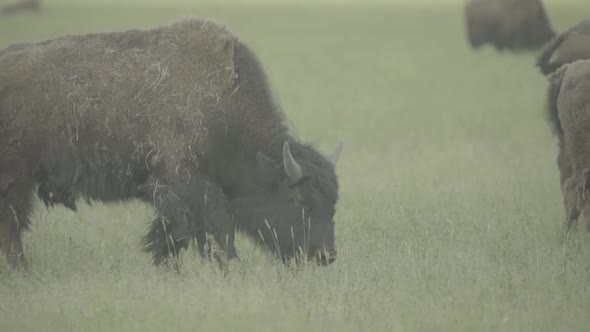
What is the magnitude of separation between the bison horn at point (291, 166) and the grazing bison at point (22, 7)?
40.6m

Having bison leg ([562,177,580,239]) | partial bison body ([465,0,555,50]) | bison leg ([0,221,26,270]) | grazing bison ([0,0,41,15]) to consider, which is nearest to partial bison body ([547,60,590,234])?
bison leg ([562,177,580,239])

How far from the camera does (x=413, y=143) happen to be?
637 inches

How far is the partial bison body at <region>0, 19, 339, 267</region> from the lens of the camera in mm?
7363

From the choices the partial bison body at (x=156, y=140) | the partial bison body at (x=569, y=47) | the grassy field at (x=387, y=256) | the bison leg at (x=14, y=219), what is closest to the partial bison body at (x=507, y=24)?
the grassy field at (x=387, y=256)

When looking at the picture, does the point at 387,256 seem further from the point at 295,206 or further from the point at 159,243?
the point at 159,243

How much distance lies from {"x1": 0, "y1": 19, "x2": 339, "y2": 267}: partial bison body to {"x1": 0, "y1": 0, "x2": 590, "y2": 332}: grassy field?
480mm

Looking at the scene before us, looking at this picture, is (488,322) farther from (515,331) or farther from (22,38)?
(22,38)

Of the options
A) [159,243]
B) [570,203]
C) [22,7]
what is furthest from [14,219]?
[22,7]

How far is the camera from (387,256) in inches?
298

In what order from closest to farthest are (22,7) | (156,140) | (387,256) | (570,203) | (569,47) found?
(156,140), (387,256), (570,203), (569,47), (22,7)

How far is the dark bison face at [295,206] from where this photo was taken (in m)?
6.93

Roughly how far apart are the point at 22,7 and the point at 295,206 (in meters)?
41.5

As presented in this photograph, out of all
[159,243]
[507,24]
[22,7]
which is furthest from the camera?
[22,7]

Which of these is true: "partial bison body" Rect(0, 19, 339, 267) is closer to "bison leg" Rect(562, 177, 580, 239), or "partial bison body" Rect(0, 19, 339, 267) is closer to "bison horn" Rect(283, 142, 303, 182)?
"bison horn" Rect(283, 142, 303, 182)
